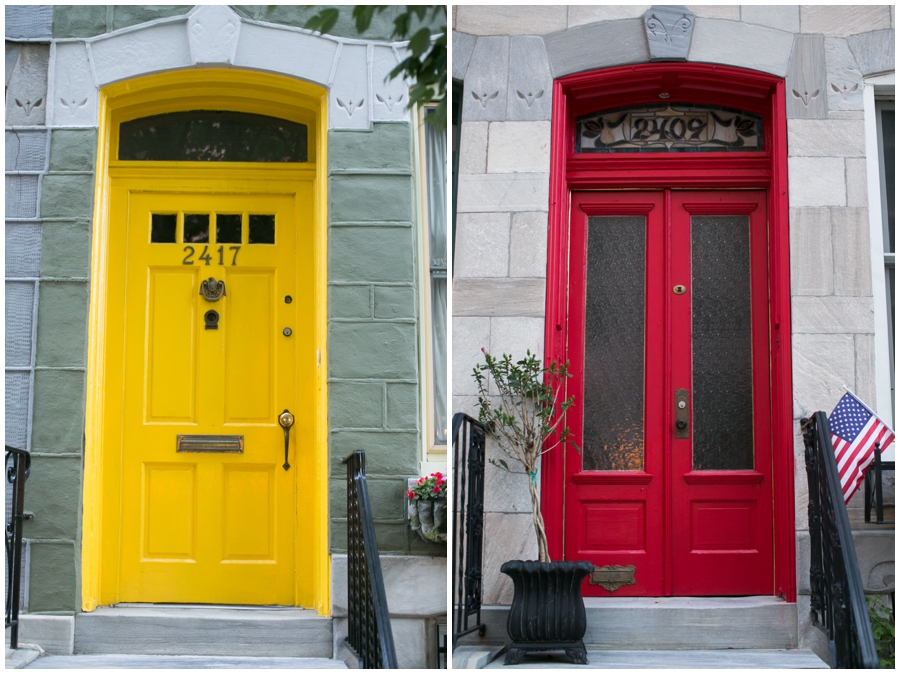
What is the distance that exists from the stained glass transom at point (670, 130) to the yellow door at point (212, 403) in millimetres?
1609

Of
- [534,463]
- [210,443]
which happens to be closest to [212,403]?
[210,443]

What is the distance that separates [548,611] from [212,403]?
5.98 feet

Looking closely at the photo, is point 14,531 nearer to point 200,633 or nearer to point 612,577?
point 200,633

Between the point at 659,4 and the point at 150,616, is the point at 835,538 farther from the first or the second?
the point at 150,616

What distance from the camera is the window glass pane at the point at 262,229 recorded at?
4.30 meters

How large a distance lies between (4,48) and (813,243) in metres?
3.78

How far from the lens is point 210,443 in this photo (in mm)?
4191

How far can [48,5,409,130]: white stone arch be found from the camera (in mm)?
4098

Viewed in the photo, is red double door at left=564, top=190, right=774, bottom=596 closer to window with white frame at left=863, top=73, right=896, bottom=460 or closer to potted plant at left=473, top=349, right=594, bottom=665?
potted plant at left=473, top=349, right=594, bottom=665

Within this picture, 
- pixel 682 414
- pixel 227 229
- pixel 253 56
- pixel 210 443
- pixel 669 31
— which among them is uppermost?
pixel 669 31

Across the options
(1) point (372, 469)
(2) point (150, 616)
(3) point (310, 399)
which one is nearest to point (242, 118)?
(3) point (310, 399)

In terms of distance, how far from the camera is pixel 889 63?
4184 mm

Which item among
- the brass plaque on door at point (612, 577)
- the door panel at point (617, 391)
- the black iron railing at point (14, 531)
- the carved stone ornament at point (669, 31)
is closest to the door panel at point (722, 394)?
the door panel at point (617, 391)

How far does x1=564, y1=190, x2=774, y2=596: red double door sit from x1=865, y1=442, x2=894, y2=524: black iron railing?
45cm
